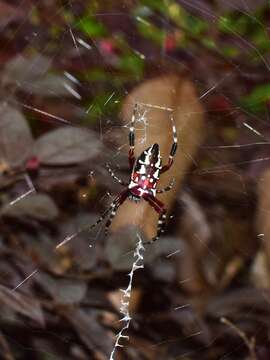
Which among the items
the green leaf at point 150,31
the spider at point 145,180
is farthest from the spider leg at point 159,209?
the green leaf at point 150,31

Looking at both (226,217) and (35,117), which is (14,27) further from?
(226,217)

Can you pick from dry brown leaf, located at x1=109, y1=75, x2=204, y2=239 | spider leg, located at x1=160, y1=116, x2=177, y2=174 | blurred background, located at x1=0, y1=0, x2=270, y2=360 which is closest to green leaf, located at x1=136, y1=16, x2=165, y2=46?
blurred background, located at x1=0, y1=0, x2=270, y2=360

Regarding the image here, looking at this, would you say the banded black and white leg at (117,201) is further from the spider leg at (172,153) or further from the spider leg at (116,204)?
the spider leg at (172,153)

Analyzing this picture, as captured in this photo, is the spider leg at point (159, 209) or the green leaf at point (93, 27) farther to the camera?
the green leaf at point (93, 27)

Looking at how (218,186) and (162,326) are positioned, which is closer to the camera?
(162,326)

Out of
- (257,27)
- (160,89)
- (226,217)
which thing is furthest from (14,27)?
(226,217)

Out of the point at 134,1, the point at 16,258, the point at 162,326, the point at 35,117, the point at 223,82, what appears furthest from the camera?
the point at 134,1

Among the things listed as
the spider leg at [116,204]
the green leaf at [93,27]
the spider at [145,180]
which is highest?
the green leaf at [93,27]
